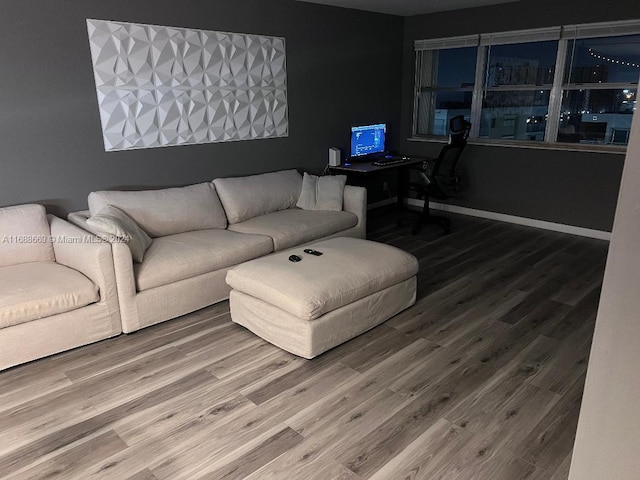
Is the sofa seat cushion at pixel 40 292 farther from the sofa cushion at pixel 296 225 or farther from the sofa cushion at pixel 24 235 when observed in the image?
the sofa cushion at pixel 296 225

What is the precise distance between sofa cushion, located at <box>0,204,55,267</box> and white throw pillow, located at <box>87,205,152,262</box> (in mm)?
345

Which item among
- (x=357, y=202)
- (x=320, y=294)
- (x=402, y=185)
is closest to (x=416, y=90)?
(x=402, y=185)

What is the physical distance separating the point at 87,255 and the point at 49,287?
275 mm

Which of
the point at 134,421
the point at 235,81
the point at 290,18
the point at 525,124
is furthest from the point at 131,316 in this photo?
the point at 525,124

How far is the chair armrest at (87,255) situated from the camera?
279 cm

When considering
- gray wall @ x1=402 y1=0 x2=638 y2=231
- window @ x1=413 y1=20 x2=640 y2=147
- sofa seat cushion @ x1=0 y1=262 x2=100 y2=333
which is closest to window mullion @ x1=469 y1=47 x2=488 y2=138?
window @ x1=413 y1=20 x2=640 y2=147

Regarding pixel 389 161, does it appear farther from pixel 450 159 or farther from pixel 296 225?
pixel 296 225

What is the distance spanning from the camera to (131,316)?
2955 millimetres

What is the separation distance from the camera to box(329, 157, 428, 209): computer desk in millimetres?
4938

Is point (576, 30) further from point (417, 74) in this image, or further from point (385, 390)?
point (385, 390)

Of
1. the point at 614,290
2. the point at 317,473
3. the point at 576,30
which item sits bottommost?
the point at 317,473

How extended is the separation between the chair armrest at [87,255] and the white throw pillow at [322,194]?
2.08 meters

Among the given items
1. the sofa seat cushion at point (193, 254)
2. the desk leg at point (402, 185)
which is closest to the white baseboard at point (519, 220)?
the desk leg at point (402, 185)

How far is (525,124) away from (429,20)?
1714mm
